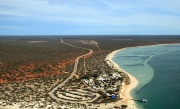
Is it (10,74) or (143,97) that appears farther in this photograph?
(10,74)

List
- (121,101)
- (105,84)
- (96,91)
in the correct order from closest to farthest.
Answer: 1. (121,101)
2. (96,91)
3. (105,84)

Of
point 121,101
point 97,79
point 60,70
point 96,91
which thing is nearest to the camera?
point 121,101

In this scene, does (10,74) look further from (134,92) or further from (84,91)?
(134,92)

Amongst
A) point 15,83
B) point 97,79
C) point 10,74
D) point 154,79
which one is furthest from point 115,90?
point 10,74

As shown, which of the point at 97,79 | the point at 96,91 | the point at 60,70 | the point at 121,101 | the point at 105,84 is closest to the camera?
the point at 121,101

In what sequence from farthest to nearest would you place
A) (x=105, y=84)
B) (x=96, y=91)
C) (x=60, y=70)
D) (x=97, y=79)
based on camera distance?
(x=60, y=70) → (x=97, y=79) → (x=105, y=84) → (x=96, y=91)

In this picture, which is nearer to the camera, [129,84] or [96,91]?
[96,91]

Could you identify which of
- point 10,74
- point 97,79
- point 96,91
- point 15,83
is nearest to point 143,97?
point 96,91

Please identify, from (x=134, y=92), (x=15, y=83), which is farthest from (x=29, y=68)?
(x=134, y=92)

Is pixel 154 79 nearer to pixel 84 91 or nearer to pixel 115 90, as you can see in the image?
pixel 115 90
